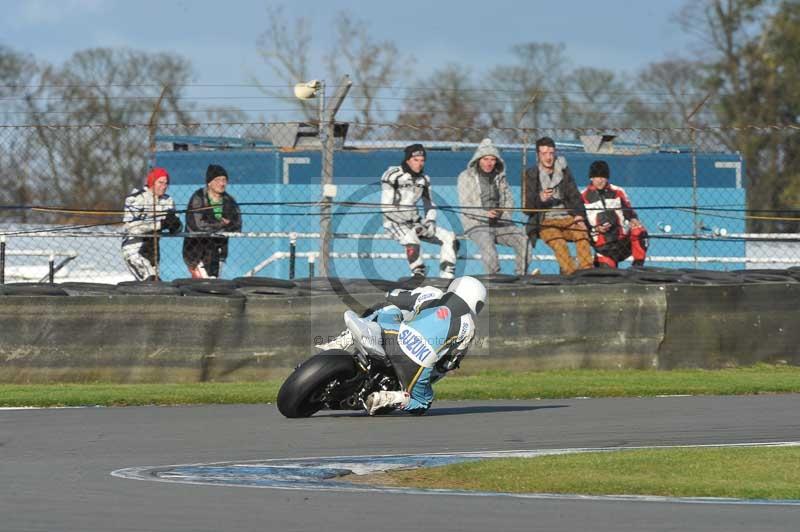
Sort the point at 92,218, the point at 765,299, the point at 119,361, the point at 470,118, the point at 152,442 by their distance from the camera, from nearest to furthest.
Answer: the point at 152,442
the point at 119,361
the point at 765,299
the point at 92,218
the point at 470,118

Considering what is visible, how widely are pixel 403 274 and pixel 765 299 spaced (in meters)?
4.53

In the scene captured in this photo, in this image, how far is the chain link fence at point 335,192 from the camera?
47.9 ft

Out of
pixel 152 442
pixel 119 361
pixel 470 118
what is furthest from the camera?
pixel 470 118

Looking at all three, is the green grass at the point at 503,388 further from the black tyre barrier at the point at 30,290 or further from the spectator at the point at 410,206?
the spectator at the point at 410,206

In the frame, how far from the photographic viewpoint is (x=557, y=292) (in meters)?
13.8

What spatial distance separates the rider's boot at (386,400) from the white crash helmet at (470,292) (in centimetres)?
83

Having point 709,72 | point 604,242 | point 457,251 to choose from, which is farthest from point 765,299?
point 709,72

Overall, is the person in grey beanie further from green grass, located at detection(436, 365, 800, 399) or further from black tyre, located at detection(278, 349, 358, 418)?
black tyre, located at detection(278, 349, 358, 418)

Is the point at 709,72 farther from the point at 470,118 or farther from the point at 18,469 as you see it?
the point at 18,469

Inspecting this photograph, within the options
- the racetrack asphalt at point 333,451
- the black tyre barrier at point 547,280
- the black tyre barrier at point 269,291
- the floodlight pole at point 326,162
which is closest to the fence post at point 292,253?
the floodlight pole at point 326,162

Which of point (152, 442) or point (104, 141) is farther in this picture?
point (104, 141)

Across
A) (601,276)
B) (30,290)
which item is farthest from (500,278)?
(30,290)

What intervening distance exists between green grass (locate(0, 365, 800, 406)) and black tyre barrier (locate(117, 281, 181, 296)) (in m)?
0.92

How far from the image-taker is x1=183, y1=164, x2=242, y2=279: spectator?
15.1 metres
